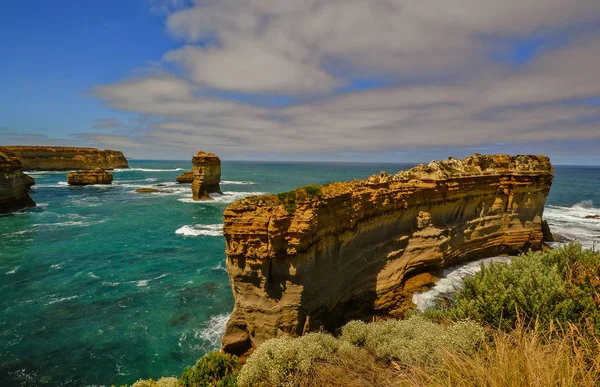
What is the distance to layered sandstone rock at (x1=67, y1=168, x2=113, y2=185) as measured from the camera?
8531 cm

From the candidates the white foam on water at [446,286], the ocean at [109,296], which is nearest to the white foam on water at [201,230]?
the ocean at [109,296]

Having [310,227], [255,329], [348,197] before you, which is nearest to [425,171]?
[348,197]

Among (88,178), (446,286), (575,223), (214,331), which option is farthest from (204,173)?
(575,223)

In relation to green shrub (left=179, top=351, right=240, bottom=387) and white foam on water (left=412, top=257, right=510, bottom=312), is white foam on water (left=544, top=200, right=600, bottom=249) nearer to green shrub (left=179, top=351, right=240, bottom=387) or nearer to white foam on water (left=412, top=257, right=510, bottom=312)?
white foam on water (left=412, top=257, right=510, bottom=312)

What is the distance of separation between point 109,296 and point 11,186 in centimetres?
4470

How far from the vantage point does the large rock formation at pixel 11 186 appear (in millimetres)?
44812

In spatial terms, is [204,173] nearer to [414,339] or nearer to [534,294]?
[414,339]

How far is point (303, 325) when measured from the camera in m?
14.9

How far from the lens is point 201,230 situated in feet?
129

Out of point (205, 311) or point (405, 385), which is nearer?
point (405, 385)

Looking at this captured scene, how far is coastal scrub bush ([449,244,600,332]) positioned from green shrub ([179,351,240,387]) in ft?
28.8

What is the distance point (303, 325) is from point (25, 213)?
5744 centimetres

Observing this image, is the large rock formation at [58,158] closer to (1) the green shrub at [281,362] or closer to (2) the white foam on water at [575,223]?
(1) the green shrub at [281,362]

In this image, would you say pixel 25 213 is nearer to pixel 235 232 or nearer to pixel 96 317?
pixel 96 317
